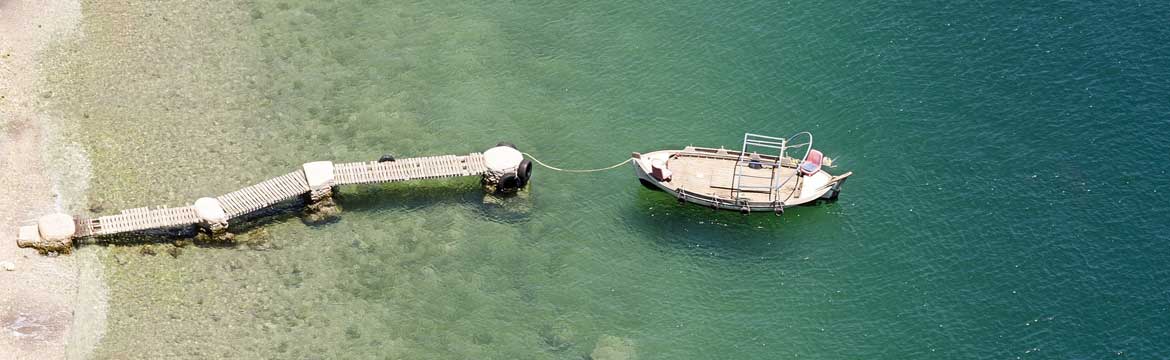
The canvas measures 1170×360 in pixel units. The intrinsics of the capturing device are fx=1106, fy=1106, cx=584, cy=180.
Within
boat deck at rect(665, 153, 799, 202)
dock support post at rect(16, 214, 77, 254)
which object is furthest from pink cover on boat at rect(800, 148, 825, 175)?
dock support post at rect(16, 214, 77, 254)

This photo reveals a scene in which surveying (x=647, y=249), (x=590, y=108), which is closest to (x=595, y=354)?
(x=647, y=249)

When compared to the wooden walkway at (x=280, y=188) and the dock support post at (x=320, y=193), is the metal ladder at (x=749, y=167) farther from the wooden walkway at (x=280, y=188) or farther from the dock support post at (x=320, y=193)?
the dock support post at (x=320, y=193)

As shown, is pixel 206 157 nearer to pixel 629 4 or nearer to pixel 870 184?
pixel 629 4

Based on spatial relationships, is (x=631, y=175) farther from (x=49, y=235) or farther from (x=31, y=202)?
(x=31, y=202)

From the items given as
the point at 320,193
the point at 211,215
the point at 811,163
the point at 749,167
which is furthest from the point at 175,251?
the point at 811,163

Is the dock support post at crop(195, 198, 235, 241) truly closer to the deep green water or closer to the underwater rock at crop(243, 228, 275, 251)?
the deep green water

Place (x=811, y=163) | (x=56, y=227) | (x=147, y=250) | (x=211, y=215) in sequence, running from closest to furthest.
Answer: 1. (x=56, y=227)
2. (x=211, y=215)
3. (x=147, y=250)
4. (x=811, y=163)

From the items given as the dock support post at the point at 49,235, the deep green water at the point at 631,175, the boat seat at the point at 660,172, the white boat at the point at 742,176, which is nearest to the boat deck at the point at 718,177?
the white boat at the point at 742,176
